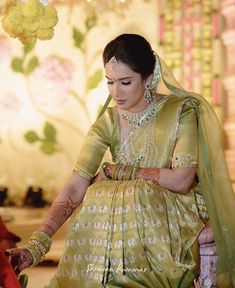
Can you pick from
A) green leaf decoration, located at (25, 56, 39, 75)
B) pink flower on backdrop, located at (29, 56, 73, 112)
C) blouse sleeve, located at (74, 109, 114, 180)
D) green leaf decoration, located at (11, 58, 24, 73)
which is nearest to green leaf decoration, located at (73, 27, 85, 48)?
pink flower on backdrop, located at (29, 56, 73, 112)

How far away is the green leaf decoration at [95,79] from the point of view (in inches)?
202

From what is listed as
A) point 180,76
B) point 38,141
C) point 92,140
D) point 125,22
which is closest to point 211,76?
point 180,76

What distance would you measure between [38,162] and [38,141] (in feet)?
0.58

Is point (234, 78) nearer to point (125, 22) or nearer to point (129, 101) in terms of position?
point (125, 22)

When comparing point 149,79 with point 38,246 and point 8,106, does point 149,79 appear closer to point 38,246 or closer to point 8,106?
point 38,246

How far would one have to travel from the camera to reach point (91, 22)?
5.13m

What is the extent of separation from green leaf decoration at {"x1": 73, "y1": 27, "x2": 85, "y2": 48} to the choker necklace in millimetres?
2736

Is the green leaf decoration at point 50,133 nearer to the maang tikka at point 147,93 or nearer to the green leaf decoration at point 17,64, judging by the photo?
the green leaf decoration at point 17,64

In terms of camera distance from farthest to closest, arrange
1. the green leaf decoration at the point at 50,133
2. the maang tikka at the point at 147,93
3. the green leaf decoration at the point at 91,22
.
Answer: the green leaf decoration at the point at 50,133
the green leaf decoration at the point at 91,22
the maang tikka at the point at 147,93

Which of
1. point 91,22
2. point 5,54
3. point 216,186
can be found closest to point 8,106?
point 5,54

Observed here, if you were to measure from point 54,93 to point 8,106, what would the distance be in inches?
16.4

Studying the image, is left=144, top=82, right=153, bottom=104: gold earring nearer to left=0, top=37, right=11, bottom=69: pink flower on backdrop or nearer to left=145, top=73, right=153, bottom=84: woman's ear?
left=145, top=73, right=153, bottom=84: woman's ear

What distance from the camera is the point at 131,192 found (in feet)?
7.43

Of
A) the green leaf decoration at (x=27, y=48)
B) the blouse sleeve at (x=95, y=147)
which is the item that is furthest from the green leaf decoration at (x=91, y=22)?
the blouse sleeve at (x=95, y=147)
